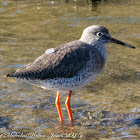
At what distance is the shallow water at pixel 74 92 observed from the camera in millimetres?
7504

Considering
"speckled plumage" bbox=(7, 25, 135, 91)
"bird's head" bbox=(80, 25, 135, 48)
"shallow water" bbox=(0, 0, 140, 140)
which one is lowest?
"shallow water" bbox=(0, 0, 140, 140)

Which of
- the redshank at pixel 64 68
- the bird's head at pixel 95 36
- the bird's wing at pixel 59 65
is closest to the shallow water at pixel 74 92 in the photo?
the redshank at pixel 64 68

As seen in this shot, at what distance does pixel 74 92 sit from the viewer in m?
Result: 9.32

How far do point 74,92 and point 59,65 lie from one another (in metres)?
2.17

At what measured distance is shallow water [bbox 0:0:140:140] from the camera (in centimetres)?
750

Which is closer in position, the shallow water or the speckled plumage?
the speckled plumage

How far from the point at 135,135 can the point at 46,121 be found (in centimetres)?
199

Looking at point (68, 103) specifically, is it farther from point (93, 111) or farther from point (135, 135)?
point (135, 135)

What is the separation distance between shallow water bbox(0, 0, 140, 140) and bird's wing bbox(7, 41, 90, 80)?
1194 mm

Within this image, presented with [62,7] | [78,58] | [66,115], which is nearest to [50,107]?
[66,115]

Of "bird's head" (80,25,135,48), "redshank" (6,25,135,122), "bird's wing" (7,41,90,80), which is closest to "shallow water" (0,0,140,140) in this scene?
"redshank" (6,25,135,122)

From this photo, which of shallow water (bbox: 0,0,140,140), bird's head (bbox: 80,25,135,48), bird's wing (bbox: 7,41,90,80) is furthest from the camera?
bird's head (bbox: 80,25,135,48)

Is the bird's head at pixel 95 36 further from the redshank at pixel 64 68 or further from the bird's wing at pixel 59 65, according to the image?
the bird's wing at pixel 59 65

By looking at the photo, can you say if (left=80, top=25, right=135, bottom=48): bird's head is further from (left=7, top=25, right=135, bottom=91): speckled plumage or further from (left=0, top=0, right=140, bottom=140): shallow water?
(left=0, top=0, right=140, bottom=140): shallow water
